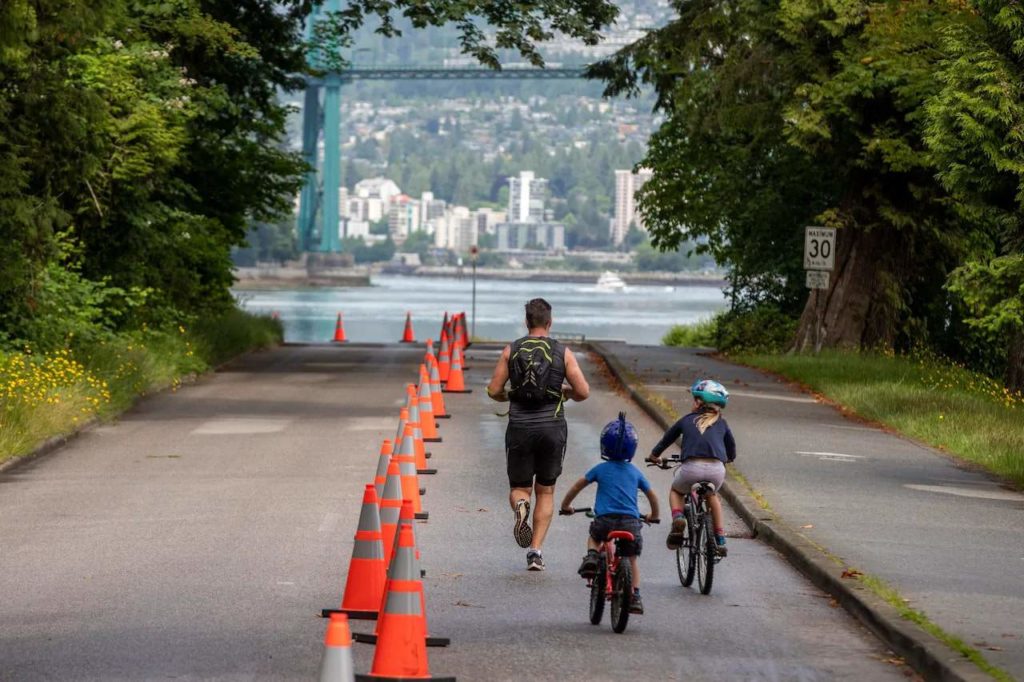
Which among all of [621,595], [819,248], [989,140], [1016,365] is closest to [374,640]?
[621,595]

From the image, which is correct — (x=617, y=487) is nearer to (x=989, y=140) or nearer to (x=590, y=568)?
(x=590, y=568)

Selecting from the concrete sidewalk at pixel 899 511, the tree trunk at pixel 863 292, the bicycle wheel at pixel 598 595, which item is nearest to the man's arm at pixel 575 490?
the bicycle wheel at pixel 598 595

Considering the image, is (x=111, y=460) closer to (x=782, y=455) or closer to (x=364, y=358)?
(x=782, y=455)

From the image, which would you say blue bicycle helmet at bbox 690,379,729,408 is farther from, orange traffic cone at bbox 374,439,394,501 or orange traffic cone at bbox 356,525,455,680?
orange traffic cone at bbox 356,525,455,680

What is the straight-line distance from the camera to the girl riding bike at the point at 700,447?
11.3m

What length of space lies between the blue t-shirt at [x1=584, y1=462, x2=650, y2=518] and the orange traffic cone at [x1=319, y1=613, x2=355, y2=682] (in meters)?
3.50

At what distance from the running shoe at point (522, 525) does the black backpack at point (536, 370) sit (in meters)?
0.68

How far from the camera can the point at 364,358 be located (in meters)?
39.2

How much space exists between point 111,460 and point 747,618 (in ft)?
31.2

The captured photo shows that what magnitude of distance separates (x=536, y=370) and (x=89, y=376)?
13.3 metres

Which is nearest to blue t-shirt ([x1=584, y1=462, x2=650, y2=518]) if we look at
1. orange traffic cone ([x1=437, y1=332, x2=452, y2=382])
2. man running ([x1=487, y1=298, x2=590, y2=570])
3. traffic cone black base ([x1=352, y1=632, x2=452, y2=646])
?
man running ([x1=487, y1=298, x2=590, y2=570])

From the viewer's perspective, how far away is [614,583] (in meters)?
9.80

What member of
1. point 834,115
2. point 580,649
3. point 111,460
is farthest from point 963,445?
point 834,115

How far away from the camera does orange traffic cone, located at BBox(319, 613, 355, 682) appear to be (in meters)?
6.66
